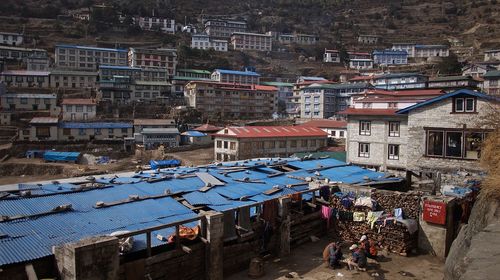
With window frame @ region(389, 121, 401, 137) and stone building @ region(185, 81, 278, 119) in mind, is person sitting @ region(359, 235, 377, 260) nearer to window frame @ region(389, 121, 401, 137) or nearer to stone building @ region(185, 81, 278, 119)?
window frame @ region(389, 121, 401, 137)

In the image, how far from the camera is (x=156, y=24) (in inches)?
5044

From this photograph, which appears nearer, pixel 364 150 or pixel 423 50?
pixel 364 150

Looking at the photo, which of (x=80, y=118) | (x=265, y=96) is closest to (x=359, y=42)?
(x=265, y=96)

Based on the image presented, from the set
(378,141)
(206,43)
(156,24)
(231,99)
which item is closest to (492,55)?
(231,99)

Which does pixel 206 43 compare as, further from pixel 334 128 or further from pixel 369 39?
pixel 334 128

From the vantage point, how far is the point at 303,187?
18.7 meters

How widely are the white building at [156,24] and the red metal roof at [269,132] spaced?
83858mm

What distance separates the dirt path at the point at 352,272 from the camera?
43.7ft

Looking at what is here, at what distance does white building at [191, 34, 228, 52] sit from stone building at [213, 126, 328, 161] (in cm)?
7206

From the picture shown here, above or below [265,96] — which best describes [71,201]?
below

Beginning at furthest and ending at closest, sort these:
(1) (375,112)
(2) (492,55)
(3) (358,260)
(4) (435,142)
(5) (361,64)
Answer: (5) (361,64), (2) (492,55), (1) (375,112), (4) (435,142), (3) (358,260)

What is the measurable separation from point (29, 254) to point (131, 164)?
4463cm

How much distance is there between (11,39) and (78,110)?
4301 centimetres

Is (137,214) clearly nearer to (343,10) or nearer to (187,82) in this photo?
(187,82)
